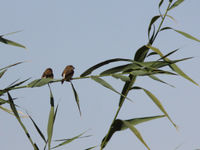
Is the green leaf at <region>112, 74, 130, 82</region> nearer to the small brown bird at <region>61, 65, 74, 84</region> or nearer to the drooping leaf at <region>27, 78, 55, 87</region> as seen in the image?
the drooping leaf at <region>27, 78, 55, 87</region>

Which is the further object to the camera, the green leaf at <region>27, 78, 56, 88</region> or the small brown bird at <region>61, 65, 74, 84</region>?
the small brown bird at <region>61, 65, 74, 84</region>

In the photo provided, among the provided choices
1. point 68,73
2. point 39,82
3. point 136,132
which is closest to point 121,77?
point 136,132

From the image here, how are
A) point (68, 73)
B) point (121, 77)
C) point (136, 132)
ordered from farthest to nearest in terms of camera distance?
point (68, 73), point (121, 77), point (136, 132)

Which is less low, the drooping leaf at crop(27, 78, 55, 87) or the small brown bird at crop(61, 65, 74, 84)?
the drooping leaf at crop(27, 78, 55, 87)

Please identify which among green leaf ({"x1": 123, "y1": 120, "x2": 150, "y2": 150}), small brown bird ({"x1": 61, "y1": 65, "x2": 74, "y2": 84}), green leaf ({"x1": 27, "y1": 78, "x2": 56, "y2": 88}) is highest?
green leaf ({"x1": 27, "y1": 78, "x2": 56, "y2": 88})

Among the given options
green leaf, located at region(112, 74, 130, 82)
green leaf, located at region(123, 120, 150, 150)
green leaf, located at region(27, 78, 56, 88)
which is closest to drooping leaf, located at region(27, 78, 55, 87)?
green leaf, located at region(27, 78, 56, 88)

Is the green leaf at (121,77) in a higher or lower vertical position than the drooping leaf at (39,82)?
lower

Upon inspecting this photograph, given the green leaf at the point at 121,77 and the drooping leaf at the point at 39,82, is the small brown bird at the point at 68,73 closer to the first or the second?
the drooping leaf at the point at 39,82

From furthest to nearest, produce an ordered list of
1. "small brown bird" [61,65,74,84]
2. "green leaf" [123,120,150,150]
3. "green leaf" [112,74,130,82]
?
"small brown bird" [61,65,74,84] < "green leaf" [112,74,130,82] < "green leaf" [123,120,150,150]

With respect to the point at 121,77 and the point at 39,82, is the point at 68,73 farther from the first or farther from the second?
the point at 121,77

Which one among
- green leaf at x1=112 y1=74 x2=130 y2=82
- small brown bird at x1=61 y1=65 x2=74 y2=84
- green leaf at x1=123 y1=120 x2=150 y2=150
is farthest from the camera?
small brown bird at x1=61 y1=65 x2=74 y2=84

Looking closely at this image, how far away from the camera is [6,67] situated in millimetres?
2926

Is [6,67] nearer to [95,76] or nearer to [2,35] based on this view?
[2,35]

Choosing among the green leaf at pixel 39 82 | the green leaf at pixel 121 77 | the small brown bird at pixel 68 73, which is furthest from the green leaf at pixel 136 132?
the small brown bird at pixel 68 73
